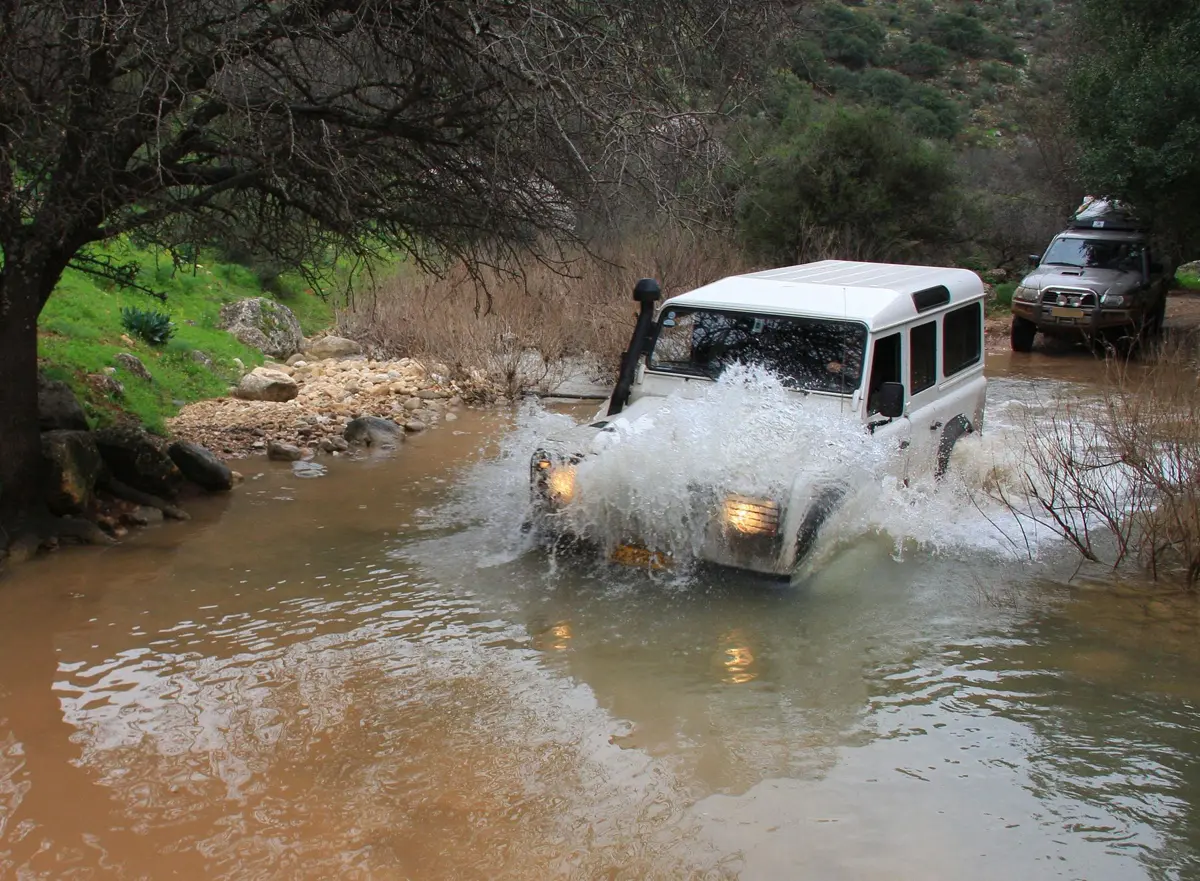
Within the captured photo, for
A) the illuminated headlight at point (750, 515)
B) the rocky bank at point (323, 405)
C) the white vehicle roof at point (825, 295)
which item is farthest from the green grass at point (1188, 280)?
the illuminated headlight at point (750, 515)

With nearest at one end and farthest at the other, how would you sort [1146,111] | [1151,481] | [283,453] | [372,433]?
[1151,481] < [283,453] < [372,433] < [1146,111]

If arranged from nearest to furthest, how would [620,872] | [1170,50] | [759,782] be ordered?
Answer: [620,872], [759,782], [1170,50]

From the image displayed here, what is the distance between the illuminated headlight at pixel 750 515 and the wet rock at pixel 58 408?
574 centimetres

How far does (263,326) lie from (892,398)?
12286 mm

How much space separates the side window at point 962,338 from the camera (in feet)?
28.9

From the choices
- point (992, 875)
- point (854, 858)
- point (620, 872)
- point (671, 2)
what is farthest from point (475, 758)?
point (671, 2)

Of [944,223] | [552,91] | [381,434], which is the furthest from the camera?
[944,223]

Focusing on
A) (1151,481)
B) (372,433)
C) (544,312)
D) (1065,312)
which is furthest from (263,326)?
(1151,481)

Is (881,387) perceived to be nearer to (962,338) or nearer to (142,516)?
(962,338)

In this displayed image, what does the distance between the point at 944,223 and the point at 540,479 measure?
1623 cm

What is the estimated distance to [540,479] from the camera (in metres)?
7.24

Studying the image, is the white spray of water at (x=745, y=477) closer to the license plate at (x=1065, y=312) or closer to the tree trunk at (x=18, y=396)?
the tree trunk at (x=18, y=396)

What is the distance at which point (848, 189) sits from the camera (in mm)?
20016

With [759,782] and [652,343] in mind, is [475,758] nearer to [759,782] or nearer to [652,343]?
[759,782]
